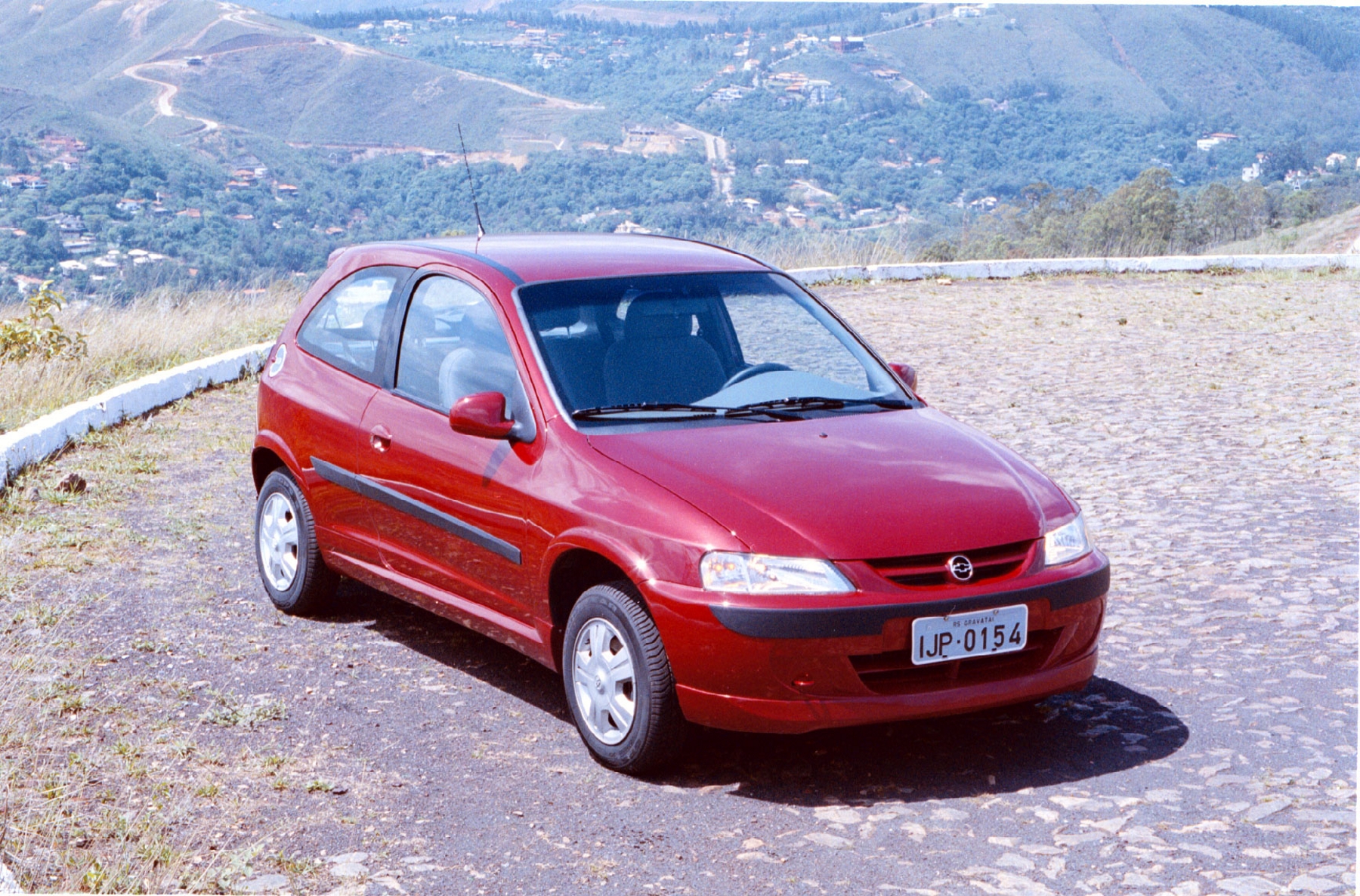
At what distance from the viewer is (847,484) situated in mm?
4777

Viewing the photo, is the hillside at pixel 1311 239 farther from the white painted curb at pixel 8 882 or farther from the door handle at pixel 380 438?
the white painted curb at pixel 8 882

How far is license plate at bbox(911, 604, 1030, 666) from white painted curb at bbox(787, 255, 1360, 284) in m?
17.2

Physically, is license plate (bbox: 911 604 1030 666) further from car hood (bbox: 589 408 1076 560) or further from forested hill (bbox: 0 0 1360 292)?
forested hill (bbox: 0 0 1360 292)

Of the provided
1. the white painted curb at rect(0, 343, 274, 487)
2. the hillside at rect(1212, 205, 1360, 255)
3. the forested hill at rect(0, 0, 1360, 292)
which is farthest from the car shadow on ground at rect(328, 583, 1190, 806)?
the hillside at rect(1212, 205, 1360, 255)

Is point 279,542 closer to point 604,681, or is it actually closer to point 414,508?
point 414,508

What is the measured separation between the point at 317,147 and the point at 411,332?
8743cm

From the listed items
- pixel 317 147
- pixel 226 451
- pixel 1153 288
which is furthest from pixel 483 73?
pixel 226 451

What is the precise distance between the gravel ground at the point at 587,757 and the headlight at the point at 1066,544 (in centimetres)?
68

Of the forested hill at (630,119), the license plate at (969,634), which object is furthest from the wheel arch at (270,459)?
the forested hill at (630,119)

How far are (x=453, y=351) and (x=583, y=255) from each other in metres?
0.68

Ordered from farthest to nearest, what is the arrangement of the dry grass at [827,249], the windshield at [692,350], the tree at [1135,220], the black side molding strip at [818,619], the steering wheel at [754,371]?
1. the tree at [1135,220]
2. the dry grass at [827,249]
3. the steering wheel at [754,371]
4. the windshield at [692,350]
5. the black side molding strip at [818,619]

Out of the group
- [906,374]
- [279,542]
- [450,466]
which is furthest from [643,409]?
[279,542]

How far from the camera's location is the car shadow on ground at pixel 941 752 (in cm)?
475

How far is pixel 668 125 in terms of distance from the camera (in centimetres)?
9112
